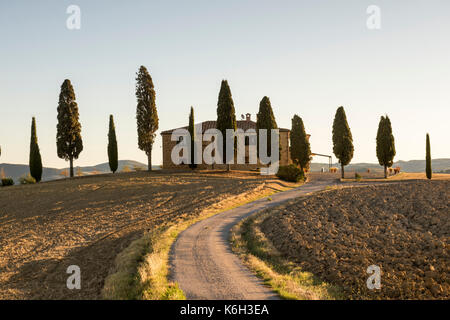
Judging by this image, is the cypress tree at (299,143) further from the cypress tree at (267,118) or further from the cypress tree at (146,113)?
the cypress tree at (146,113)

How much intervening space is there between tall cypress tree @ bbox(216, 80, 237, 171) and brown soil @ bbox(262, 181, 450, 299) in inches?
784

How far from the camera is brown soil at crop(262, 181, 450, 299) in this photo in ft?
39.4

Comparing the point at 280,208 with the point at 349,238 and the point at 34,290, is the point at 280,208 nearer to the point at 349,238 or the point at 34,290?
the point at 349,238

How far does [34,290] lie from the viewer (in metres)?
12.6

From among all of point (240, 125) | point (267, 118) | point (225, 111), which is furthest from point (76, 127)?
point (267, 118)

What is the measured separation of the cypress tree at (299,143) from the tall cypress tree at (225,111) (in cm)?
1014

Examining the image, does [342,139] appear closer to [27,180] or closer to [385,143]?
[385,143]

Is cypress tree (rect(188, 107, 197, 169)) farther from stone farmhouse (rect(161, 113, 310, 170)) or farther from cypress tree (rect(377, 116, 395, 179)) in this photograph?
cypress tree (rect(377, 116, 395, 179))

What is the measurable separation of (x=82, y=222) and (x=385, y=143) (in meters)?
40.7

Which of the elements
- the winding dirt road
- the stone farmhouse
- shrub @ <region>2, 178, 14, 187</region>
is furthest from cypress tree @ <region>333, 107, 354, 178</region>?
shrub @ <region>2, 178, 14, 187</region>

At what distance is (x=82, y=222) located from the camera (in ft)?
75.6

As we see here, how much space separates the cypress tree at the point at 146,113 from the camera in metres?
49.3

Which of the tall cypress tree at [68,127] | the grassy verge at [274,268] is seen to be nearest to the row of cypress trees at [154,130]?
the tall cypress tree at [68,127]

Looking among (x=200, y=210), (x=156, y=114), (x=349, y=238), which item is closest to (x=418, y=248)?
(x=349, y=238)
